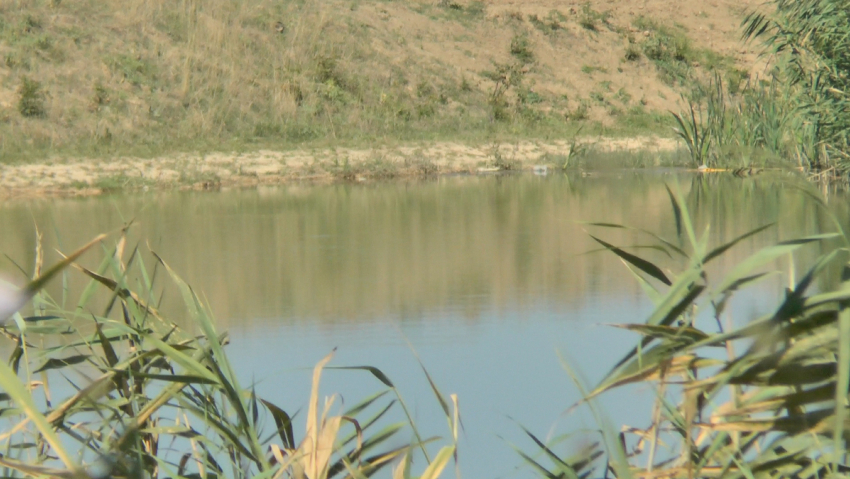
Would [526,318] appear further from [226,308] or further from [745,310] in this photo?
[226,308]

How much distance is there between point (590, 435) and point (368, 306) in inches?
115

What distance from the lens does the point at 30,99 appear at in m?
13.7

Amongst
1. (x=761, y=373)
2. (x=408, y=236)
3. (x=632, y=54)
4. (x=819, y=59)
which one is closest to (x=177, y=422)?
(x=761, y=373)

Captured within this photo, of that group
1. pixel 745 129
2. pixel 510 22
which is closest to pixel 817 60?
pixel 745 129

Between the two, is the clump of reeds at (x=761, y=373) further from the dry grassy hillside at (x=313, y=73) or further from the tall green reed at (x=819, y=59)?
the dry grassy hillside at (x=313, y=73)

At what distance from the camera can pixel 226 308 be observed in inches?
208

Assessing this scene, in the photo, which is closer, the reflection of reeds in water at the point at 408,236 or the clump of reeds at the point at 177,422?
the clump of reeds at the point at 177,422

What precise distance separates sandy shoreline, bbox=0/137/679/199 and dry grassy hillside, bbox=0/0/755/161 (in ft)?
2.09

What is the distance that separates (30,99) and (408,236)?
310 inches

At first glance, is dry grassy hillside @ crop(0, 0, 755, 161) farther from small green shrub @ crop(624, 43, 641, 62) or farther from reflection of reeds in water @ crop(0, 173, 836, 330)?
reflection of reeds in water @ crop(0, 173, 836, 330)

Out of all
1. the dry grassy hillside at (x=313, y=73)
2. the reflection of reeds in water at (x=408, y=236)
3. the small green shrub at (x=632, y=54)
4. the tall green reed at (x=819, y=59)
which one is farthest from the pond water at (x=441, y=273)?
the small green shrub at (x=632, y=54)

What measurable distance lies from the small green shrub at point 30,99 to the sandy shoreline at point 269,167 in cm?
208

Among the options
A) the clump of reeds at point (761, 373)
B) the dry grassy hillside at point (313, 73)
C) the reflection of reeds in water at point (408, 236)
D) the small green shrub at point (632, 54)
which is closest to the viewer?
the clump of reeds at point (761, 373)

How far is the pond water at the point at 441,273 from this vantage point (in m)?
3.45
